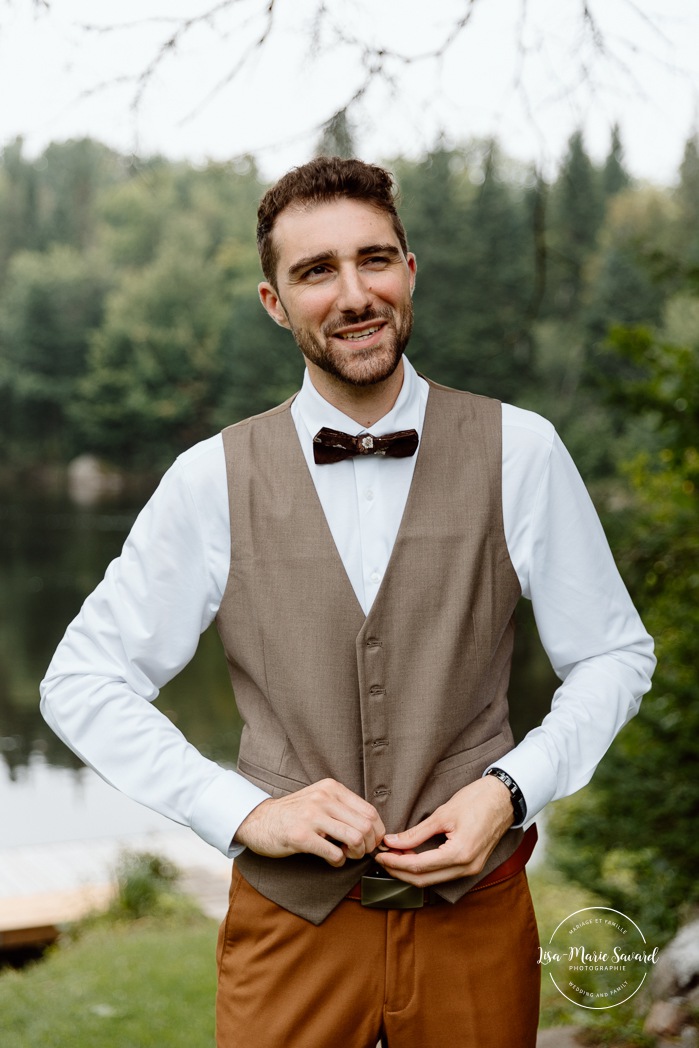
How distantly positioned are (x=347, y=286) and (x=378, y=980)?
2.82 feet

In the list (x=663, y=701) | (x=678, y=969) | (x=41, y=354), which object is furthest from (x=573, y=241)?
(x=678, y=969)

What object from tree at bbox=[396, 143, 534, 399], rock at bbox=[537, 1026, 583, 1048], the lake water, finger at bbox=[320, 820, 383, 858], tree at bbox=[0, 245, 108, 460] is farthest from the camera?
tree at bbox=[0, 245, 108, 460]

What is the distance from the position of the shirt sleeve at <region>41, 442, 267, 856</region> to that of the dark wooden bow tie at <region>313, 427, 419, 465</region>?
137 millimetres

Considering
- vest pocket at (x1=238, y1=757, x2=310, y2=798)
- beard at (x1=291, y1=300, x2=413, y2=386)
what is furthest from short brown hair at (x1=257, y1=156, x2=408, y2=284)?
vest pocket at (x1=238, y1=757, x2=310, y2=798)

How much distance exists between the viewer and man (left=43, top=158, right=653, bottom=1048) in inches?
51.5

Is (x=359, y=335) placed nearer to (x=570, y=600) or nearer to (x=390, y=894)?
(x=570, y=600)

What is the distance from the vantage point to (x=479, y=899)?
135 cm

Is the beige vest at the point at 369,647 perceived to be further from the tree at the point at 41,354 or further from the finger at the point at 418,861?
the tree at the point at 41,354

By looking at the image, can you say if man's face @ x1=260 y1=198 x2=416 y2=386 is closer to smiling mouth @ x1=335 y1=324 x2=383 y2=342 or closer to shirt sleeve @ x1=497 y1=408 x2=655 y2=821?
smiling mouth @ x1=335 y1=324 x2=383 y2=342

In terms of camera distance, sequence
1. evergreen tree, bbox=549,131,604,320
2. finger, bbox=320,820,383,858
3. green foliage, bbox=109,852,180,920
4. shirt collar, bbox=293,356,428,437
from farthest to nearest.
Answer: evergreen tree, bbox=549,131,604,320 → green foliage, bbox=109,852,180,920 → shirt collar, bbox=293,356,428,437 → finger, bbox=320,820,383,858

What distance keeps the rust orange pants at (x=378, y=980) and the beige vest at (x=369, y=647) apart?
0.04 m

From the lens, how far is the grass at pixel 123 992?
411cm

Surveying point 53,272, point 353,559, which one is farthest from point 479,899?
point 53,272

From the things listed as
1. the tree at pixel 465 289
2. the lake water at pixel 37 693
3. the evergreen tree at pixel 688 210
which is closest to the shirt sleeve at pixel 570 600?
the lake water at pixel 37 693
